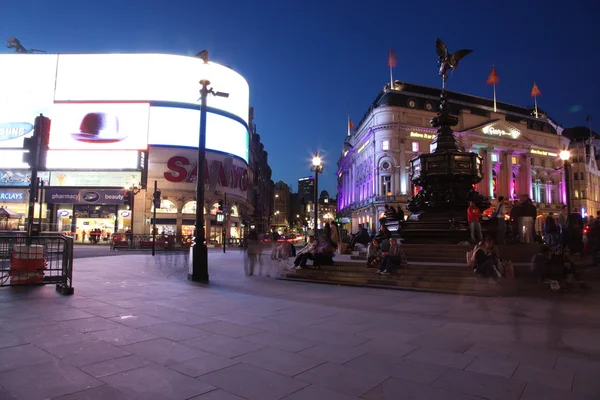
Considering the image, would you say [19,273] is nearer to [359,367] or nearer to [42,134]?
[42,134]

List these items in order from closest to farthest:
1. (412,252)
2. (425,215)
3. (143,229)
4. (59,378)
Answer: (59,378), (412,252), (425,215), (143,229)

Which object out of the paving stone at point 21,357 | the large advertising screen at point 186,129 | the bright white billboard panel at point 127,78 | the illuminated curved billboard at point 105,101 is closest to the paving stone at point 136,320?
the paving stone at point 21,357

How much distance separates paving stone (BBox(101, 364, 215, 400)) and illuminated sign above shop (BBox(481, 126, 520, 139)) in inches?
2897

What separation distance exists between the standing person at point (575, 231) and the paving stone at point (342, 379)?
41.9 feet

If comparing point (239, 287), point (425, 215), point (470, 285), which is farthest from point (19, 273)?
point (425, 215)

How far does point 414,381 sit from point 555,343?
275cm

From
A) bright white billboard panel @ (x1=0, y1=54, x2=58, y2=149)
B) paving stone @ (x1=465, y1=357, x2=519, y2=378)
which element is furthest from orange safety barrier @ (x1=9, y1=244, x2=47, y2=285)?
bright white billboard panel @ (x1=0, y1=54, x2=58, y2=149)

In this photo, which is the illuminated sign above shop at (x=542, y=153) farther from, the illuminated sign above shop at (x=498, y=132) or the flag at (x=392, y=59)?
the flag at (x=392, y=59)

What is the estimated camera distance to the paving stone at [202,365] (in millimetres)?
4312

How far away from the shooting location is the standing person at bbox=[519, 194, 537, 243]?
1419 cm

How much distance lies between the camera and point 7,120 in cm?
5131

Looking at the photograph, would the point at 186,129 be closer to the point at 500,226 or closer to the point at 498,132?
the point at 500,226

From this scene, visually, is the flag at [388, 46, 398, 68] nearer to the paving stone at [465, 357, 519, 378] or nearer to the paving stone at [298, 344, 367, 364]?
the paving stone at [298, 344, 367, 364]

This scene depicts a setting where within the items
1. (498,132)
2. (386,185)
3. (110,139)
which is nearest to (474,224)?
(110,139)
